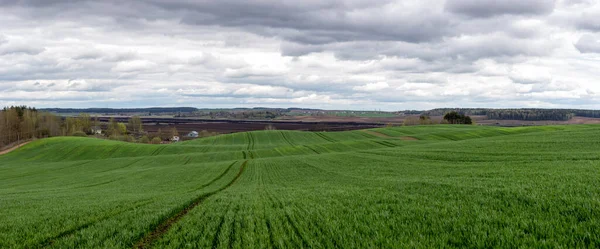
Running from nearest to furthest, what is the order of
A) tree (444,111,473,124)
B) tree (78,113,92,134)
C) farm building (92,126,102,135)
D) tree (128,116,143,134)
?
tree (444,111,473,124) → tree (78,113,92,134) → farm building (92,126,102,135) → tree (128,116,143,134)

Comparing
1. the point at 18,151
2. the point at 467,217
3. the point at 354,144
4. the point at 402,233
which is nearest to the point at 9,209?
the point at 402,233

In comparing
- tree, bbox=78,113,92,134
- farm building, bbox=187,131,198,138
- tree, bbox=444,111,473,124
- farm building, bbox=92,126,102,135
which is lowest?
farm building, bbox=187,131,198,138

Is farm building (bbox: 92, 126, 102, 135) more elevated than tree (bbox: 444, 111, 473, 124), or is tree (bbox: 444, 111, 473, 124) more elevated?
tree (bbox: 444, 111, 473, 124)

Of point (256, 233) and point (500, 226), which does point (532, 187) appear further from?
point (256, 233)

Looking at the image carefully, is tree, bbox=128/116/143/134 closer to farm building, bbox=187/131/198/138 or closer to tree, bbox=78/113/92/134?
tree, bbox=78/113/92/134

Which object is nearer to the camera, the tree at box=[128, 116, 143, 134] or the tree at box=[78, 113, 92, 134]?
the tree at box=[78, 113, 92, 134]

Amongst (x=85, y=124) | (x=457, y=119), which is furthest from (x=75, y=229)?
(x=85, y=124)

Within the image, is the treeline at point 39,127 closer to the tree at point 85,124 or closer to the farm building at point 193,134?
the tree at point 85,124

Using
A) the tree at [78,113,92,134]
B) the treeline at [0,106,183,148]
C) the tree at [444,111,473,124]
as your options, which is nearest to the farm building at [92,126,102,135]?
the treeline at [0,106,183,148]

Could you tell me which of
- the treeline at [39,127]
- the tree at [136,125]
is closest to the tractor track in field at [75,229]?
the treeline at [39,127]

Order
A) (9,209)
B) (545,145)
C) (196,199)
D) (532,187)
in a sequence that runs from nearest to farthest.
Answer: (532,187) → (9,209) → (196,199) → (545,145)

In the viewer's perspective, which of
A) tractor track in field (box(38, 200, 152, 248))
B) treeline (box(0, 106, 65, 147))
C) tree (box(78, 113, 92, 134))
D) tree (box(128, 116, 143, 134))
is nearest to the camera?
tractor track in field (box(38, 200, 152, 248))
